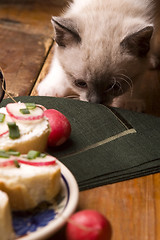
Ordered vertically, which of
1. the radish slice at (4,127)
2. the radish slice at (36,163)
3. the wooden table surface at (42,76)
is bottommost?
the wooden table surface at (42,76)

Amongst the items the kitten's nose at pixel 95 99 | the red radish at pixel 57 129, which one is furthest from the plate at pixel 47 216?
the kitten's nose at pixel 95 99

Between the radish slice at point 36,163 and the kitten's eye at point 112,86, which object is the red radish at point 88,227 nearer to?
the radish slice at point 36,163

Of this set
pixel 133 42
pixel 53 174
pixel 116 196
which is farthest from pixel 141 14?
pixel 53 174

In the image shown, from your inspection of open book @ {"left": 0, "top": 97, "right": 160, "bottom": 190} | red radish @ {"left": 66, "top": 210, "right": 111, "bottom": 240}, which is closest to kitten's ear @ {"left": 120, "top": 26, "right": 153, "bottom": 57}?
open book @ {"left": 0, "top": 97, "right": 160, "bottom": 190}

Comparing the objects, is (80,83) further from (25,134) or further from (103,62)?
(25,134)

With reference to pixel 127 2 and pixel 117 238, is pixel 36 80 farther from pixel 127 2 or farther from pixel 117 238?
pixel 117 238

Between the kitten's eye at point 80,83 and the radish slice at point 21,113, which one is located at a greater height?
the radish slice at point 21,113

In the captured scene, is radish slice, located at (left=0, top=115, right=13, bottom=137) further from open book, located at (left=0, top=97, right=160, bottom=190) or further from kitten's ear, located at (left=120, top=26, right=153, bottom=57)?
kitten's ear, located at (left=120, top=26, right=153, bottom=57)
